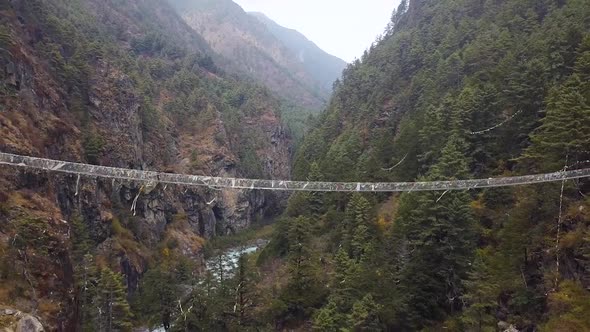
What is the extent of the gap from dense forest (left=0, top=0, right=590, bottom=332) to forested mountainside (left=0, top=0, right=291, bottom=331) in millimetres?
256

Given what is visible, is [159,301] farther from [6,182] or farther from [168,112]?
[168,112]

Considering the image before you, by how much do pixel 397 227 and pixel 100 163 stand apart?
38.3 meters

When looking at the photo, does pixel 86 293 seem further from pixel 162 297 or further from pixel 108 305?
pixel 162 297

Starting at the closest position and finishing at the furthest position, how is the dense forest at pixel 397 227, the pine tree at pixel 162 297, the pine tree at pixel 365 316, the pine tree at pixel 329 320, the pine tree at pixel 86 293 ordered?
the dense forest at pixel 397 227 < the pine tree at pixel 365 316 < the pine tree at pixel 329 320 < the pine tree at pixel 86 293 < the pine tree at pixel 162 297

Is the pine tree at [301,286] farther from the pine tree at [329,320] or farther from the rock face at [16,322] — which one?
the rock face at [16,322]

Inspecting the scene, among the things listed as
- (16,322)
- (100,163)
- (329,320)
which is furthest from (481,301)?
(100,163)

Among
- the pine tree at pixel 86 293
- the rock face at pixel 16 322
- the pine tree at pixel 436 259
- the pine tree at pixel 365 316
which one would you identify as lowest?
the pine tree at pixel 86 293

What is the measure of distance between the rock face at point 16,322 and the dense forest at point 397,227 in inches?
175

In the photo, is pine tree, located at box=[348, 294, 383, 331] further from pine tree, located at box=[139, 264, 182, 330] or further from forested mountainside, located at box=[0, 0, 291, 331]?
forested mountainside, located at box=[0, 0, 291, 331]

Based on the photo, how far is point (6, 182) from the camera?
126 feet

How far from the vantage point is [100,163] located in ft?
188

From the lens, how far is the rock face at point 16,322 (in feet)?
81.9

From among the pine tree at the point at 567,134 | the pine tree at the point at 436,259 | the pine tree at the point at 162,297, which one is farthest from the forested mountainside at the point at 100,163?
the pine tree at the point at 567,134

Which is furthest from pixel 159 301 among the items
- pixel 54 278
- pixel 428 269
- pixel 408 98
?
pixel 408 98
